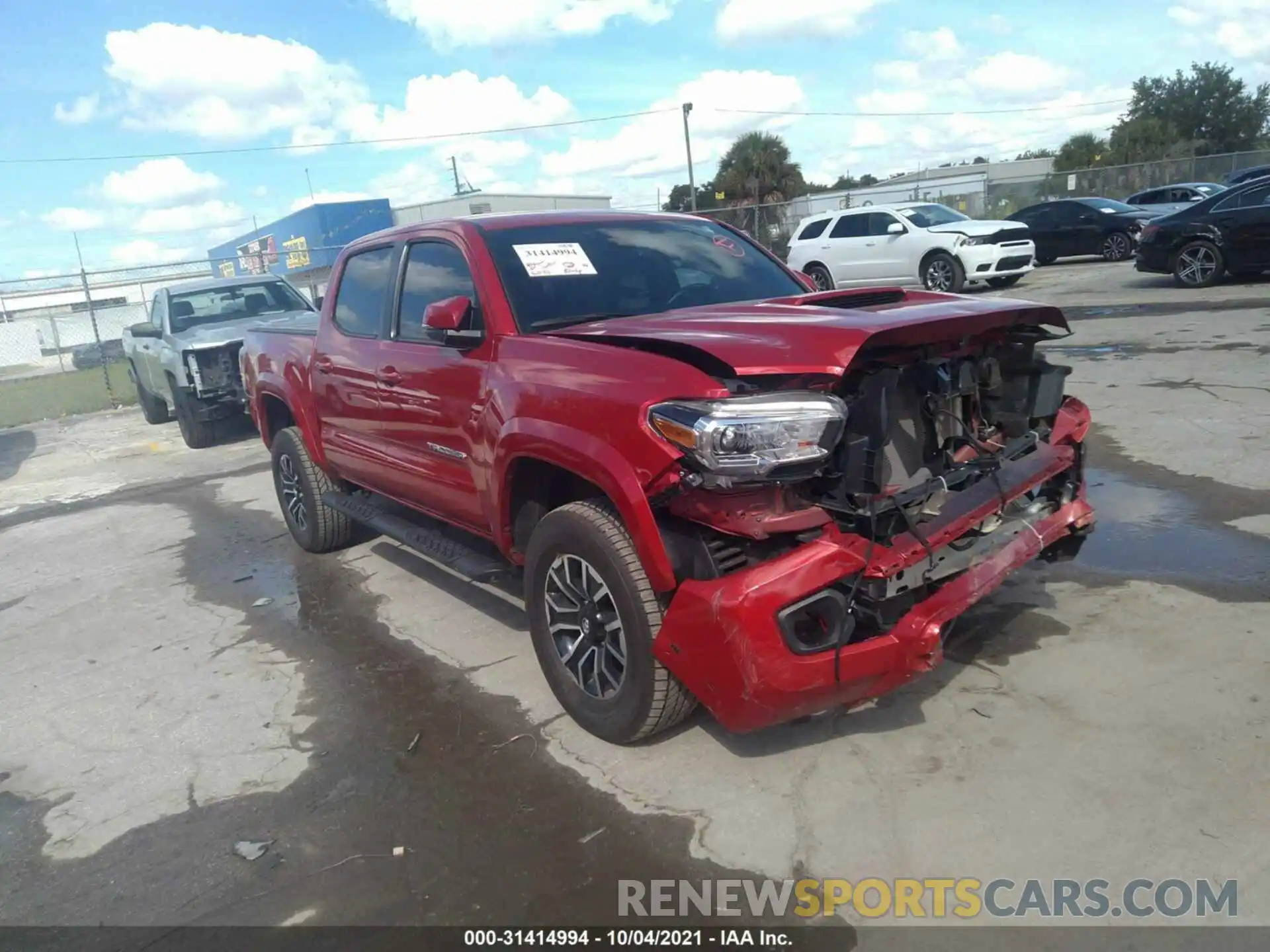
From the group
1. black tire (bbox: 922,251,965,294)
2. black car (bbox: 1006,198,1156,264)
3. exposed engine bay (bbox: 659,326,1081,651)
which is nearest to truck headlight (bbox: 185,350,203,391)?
exposed engine bay (bbox: 659,326,1081,651)

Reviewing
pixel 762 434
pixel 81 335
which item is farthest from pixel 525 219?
pixel 81 335

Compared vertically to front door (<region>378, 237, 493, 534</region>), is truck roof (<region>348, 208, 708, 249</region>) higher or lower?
higher

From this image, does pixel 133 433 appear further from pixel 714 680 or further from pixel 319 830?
pixel 714 680

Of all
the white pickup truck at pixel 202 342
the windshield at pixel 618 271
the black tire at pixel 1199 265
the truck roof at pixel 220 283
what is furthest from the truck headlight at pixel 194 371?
the black tire at pixel 1199 265

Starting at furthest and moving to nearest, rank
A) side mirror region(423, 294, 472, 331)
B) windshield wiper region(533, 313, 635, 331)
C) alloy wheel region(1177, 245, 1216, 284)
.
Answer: alloy wheel region(1177, 245, 1216, 284) < windshield wiper region(533, 313, 635, 331) < side mirror region(423, 294, 472, 331)

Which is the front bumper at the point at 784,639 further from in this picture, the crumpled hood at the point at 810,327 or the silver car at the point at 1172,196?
the silver car at the point at 1172,196

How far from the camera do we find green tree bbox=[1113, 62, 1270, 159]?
161 ft

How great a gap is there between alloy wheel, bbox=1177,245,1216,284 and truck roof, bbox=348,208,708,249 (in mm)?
12088

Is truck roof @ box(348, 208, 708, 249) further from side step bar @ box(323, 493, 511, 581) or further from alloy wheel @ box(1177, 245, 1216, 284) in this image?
alloy wheel @ box(1177, 245, 1216, 284)

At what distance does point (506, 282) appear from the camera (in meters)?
4.09

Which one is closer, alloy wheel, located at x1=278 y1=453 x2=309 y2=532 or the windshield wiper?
the windshield wiper

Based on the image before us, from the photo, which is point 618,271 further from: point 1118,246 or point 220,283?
point 1118,246

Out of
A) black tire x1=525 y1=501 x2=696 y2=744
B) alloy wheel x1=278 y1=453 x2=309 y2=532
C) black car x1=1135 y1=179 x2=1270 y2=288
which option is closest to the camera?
black tire x1=525 y1=501 x2=696 y2=744

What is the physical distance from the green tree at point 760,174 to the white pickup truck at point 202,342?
30541 millimetres
